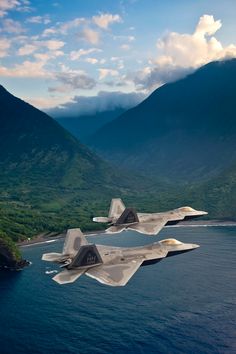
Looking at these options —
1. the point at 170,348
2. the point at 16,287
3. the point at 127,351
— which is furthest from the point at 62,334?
the point at 16,287

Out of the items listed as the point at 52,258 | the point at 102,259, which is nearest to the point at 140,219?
the point at 102,259

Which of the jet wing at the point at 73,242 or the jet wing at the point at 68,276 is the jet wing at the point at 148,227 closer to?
the jet wing at the point at 73,242

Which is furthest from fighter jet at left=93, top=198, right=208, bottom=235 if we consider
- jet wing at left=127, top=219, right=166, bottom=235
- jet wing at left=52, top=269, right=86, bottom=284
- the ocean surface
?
the ocean surface

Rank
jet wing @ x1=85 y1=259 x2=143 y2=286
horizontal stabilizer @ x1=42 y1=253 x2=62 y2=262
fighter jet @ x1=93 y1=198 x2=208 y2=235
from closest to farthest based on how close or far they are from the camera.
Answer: jet wing @ x1=85 y1=259 x2=143 y2=286, horizontal stabilizer @ x1=42 y1=253 x2=62 y2=262, fighter jet @ x1=93 y1=198 x2=208 y2=235

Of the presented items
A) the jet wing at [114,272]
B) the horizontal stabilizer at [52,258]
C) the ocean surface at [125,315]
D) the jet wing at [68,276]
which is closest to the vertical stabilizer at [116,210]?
the ocean surface at [125,315]

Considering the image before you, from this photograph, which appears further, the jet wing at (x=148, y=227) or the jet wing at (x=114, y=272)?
the jet wing at (x=148, y=227)

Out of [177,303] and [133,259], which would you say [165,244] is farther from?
[177,303]

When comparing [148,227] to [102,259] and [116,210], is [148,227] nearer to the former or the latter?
[116,210]

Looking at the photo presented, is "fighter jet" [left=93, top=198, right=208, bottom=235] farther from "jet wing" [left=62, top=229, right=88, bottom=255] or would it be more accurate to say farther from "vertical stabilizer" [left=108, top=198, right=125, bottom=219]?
"jet wing" [left=62, top=229, right=88, bottom=255]
